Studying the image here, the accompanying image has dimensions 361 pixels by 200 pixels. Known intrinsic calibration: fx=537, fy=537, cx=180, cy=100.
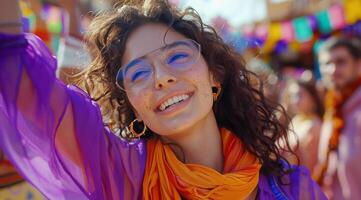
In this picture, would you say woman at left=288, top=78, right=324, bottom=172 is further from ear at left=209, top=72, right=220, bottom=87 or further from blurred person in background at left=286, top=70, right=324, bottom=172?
ear at left=209, top=72, right=220, bottom=87

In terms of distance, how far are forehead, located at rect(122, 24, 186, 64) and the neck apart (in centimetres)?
27

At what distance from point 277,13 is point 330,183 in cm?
663

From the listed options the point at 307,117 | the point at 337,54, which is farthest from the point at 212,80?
the point at 307,117

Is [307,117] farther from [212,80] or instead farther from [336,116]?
[212,80]

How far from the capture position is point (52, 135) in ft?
4.35

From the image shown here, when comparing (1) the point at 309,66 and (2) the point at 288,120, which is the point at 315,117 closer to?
(2) the point at 288,120

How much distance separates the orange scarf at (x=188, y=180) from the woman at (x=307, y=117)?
75.9 inches

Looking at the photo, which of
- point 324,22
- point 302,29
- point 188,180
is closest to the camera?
point 188,180

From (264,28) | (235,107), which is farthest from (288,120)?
(264,28)

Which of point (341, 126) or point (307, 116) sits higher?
point (341, 126)

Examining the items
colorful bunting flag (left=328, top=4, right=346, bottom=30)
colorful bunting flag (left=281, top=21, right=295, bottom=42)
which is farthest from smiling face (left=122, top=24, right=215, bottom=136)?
colorful bunting flag (left=281, top=21, right=295, bottom=42)

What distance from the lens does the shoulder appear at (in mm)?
1654

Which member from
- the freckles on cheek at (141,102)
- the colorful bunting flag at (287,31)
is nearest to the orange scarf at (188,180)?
the freckles on cheek at (141,102)

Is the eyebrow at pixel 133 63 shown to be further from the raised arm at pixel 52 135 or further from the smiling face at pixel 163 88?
the raised arm at pixel 52 135
